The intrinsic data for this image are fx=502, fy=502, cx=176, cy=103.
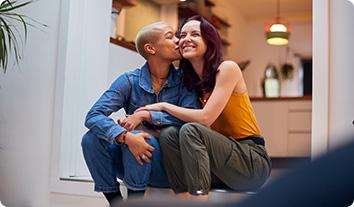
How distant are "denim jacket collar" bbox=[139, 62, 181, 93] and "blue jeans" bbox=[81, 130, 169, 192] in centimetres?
24

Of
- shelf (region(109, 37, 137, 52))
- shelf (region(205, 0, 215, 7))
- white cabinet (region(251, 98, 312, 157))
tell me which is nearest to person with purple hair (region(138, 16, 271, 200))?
shelf (region(109, 37, 137, 52))

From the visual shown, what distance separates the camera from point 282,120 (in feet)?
18.4

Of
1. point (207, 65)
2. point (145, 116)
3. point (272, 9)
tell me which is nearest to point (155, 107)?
point (145, 116)

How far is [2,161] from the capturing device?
10.6ft

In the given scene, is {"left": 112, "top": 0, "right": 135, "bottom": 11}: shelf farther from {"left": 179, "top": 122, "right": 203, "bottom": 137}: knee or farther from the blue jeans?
{"left": 179, "top": 122, "right": 203, "bottom": 137}: knee

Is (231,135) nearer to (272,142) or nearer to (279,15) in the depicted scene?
(272,142)

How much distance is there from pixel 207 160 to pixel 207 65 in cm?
43

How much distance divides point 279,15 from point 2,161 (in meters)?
5.20

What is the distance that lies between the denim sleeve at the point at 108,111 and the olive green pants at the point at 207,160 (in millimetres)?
195

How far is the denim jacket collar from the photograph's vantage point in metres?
2.11

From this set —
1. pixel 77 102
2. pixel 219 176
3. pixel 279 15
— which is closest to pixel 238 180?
pixel 219 176

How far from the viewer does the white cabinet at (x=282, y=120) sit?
5.61 meters

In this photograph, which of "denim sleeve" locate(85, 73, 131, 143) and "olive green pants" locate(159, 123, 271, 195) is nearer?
"olive green pants" locate(159, 123, 271, 195)

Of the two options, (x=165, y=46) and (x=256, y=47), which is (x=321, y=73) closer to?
(x=165, y=46)
